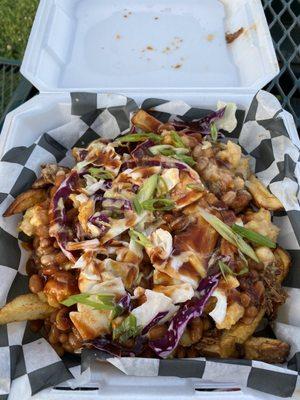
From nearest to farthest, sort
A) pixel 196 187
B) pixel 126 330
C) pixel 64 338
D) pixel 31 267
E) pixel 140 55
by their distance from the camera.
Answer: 1. pixel 126 330
2. pixel 64 338
3. pixel 196 187
4. pixel 31 267
5. pixel 140 55

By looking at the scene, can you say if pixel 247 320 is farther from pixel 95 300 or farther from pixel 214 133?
pixel 214 133

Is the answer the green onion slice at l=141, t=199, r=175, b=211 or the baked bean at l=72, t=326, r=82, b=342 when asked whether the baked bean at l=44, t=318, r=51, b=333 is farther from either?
the green onion slice at l=141, t=199, r=175, b=211

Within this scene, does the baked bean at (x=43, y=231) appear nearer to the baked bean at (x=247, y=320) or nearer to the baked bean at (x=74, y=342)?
the baked bean at (x=74, y=342)

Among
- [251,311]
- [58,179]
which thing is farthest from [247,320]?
[58,179]

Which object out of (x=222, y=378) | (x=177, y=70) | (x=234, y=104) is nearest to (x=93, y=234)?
(x=222, y=378)

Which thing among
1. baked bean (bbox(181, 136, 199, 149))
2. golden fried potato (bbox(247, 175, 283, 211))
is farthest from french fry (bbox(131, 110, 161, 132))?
golden fried potato (bbox(247, 175, 283, 211))

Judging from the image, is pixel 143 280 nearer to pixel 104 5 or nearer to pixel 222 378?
pixel 222 378
